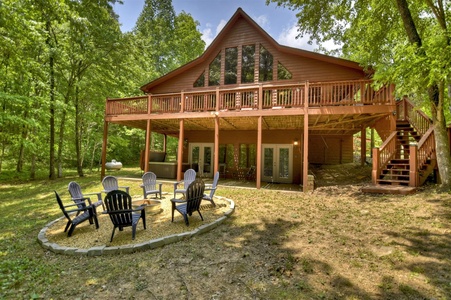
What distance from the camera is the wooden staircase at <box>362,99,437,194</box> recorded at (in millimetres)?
7148

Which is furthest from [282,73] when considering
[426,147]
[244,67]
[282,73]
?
[426,147]

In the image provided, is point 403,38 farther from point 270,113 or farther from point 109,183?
point 109,183

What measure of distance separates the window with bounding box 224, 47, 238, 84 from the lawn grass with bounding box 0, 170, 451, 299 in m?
8.73

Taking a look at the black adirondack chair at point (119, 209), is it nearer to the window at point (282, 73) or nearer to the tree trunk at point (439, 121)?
the tree trunk at point (439, 121)

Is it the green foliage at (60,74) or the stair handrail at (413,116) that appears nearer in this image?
the stair handrail at (413,116)

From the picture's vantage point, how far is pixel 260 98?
9.02m

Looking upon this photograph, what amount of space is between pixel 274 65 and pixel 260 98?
372 centimetres

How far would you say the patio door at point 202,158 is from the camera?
46.3 feet

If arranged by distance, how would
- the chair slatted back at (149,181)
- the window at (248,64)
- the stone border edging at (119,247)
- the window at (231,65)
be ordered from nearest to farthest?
the stone border edging at (119,247) → the chair slatted back at (149,181) → the window at (248,64) → the window at (231,65)

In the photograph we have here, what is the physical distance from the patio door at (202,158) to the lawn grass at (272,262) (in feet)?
27.9

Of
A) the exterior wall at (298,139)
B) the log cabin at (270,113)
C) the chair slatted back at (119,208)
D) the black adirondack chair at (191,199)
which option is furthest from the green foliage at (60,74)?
the black adirondack chair at (191,199)

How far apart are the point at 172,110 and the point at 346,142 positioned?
11.4 m

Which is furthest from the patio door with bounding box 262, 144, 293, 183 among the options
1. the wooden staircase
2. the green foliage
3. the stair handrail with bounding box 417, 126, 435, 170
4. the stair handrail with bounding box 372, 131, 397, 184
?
the green foliage

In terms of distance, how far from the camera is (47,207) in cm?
713
